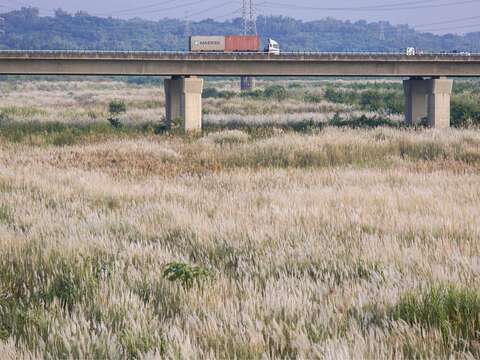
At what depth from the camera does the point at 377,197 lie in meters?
13.9

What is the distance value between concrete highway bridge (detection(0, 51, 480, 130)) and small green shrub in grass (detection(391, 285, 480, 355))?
34.2m

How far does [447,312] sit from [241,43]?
50630mm

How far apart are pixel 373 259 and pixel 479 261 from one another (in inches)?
47.1

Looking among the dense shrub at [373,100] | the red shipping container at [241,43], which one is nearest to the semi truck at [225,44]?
the red shipping container at [241,43]

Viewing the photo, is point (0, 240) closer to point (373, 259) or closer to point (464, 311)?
point (373, 259)

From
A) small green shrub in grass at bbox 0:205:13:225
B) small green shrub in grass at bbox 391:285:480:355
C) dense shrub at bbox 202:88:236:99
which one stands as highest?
dense shrub at bbox 202:88:236:99

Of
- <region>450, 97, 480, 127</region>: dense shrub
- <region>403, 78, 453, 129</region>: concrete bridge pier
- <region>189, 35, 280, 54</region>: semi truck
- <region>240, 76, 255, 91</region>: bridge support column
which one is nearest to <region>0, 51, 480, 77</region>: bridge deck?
<region>403, 78, 453, 129</region>: concrete bridge pier

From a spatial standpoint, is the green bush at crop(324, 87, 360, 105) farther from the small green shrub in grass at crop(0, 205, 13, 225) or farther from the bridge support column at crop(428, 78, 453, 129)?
the small green shrub in grass at crop(0, 205, 13, 225)

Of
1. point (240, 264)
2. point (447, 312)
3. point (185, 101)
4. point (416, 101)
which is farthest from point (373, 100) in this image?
point (447, 312)

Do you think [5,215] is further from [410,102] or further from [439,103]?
[410,102]

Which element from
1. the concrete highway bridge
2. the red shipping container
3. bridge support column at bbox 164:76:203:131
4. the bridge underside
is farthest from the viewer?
the red shipping container

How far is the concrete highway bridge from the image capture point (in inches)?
1577

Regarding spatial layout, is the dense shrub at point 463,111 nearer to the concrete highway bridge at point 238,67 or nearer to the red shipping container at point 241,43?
the concrete highway bridge at point 238,67

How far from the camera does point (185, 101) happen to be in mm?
40656
